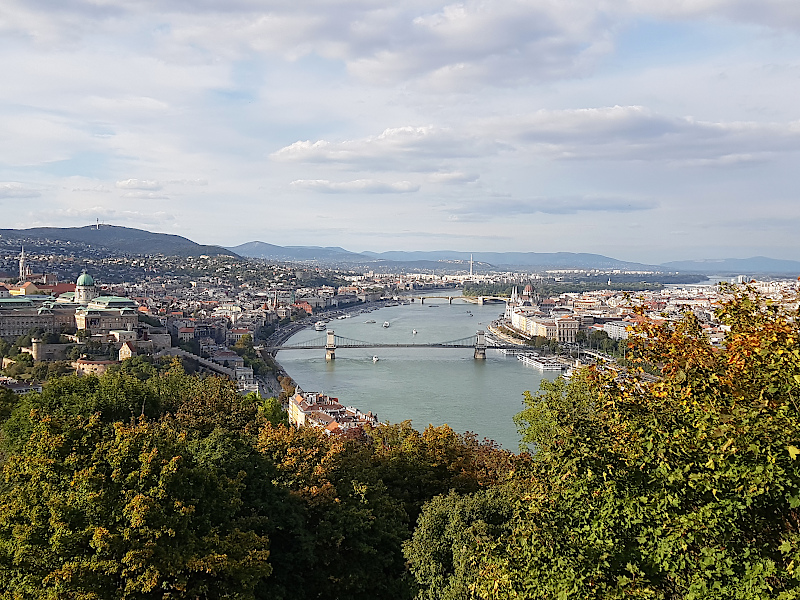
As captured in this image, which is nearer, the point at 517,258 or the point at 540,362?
the point at 540,362

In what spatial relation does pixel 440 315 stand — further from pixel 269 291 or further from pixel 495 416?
pixel 495 416

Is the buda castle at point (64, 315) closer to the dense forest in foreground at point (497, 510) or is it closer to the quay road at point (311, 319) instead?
the quay road at point (311, 319)

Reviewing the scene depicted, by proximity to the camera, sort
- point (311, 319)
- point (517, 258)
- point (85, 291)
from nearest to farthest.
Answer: point (85, 291)
point (311, 319)
point (517, 258)

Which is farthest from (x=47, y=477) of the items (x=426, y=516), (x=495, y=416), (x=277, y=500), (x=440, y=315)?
(x=440, y=315)

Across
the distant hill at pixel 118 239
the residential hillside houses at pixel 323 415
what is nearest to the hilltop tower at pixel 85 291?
the residential hillside houses at pixel 323 415

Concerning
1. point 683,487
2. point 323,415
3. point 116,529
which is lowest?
point 323,415

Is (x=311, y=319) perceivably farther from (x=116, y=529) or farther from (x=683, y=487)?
(x=683, y=487)

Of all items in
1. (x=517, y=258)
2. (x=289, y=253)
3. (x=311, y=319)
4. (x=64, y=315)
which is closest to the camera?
(x=64, y=315)

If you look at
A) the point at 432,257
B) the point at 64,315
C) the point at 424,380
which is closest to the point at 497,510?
the point at 424,380

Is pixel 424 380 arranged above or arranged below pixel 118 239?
below
